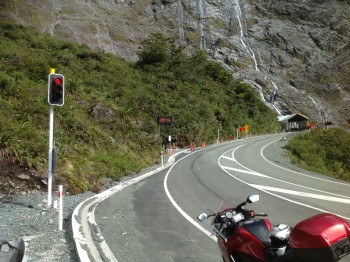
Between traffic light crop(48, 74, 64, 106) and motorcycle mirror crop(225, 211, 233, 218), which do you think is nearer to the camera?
motorcycle mirror crop(225, 211, 233, 218)

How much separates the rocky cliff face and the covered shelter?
6.34m

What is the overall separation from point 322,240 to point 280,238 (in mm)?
589

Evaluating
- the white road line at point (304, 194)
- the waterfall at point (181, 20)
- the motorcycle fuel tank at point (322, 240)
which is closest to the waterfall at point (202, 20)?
the waterfall at point (181, 20)

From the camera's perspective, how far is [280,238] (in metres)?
3.50

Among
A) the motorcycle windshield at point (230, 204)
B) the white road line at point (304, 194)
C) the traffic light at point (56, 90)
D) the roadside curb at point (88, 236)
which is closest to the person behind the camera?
the motorcycle windshield at point (230, 204)

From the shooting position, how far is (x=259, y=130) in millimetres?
70000

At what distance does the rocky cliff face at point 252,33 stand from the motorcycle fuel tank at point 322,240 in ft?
287

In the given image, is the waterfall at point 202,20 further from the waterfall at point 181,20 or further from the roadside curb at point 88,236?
the roadside curb at point 88,236

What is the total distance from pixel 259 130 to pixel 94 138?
54270mm

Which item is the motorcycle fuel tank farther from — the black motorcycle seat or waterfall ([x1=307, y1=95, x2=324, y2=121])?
waterfall ([x1=307, y1=95, x2=324, y2=121])

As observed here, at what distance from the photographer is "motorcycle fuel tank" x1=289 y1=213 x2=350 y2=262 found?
9.65 ft

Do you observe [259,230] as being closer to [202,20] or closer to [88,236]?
[88,236]

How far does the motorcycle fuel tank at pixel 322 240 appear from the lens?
9.65 ft

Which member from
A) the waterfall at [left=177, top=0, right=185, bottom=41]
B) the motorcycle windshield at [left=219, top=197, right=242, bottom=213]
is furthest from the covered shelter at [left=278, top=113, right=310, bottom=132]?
the motorcycle windshield at [left=219, top=197, right=242, bottom=213]
